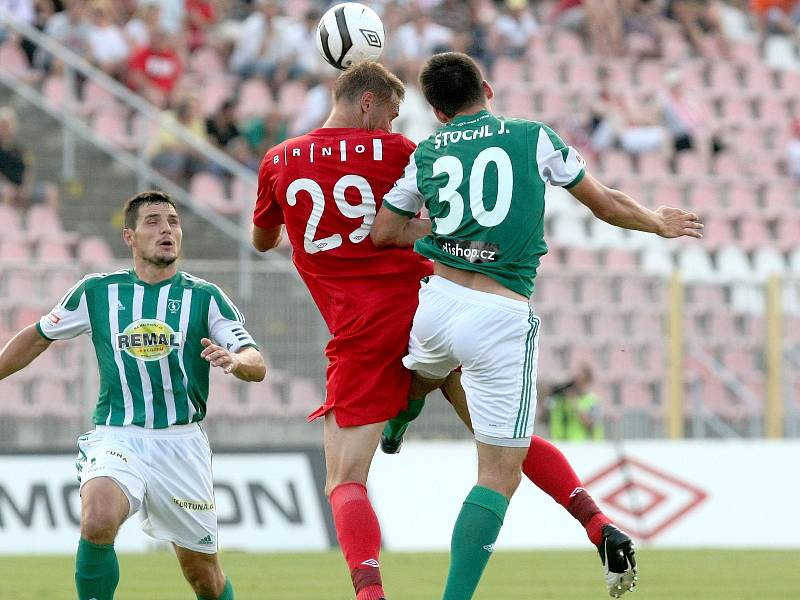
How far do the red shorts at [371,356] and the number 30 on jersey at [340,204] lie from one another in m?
0.25

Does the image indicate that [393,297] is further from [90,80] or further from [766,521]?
[90,80]

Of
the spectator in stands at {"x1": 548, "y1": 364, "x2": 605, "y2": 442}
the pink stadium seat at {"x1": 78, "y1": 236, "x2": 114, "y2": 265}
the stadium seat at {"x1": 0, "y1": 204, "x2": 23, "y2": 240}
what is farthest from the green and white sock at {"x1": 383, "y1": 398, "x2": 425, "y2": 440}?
the stadium seat at {"x1": 0, "y1": 204, "x2": 23, "y2": 240}

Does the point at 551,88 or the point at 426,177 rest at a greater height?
the point at 551,88

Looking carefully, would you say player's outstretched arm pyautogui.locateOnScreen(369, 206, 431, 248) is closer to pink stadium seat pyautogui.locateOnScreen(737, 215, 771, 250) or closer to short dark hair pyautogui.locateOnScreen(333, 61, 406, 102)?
short dark hair pyautogui.locateOnScreen(333, 61, 406, 102)

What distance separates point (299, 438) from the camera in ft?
43.7

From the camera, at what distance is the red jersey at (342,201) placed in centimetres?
708

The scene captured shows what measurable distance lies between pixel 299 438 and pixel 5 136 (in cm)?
470

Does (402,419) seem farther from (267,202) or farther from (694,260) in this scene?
(694,260)

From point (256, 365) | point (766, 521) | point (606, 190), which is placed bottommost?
point (766, 521)

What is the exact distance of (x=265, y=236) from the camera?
750 centimetres

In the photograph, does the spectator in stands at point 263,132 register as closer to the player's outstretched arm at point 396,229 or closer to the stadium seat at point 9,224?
the stadium seat at point 9,224

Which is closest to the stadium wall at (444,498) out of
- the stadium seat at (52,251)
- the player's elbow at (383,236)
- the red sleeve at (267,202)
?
the stadium seat at (52,251)

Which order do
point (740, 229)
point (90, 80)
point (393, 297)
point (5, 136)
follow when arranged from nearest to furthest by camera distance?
point (393, 297) → point (5, 136) → point (90, 80) → point (740, 229)

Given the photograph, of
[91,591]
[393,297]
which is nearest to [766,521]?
[393,297]
